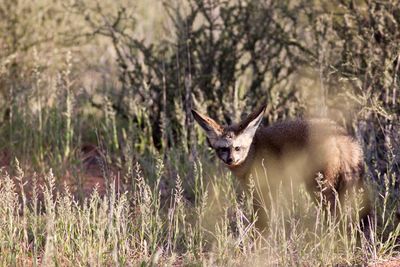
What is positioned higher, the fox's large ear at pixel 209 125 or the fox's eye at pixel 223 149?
the fox's large ear at pixel 209 125

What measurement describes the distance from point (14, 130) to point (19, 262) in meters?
3.89

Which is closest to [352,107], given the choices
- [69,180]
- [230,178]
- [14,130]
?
[230,178]

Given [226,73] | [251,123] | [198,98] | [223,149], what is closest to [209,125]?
[223,149]

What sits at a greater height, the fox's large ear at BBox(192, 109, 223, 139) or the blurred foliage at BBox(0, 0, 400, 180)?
the blurred foliage at BBox(0, 0, 400, 180)

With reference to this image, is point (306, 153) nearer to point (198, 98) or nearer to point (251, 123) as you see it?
point (251, 123)

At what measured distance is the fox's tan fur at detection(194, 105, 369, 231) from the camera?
253 inches

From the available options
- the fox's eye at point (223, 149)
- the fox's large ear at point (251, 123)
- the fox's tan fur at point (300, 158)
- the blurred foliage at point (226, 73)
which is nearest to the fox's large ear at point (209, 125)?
the fox's tan fur at point (300, 158)

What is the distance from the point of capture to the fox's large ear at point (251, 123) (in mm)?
6668

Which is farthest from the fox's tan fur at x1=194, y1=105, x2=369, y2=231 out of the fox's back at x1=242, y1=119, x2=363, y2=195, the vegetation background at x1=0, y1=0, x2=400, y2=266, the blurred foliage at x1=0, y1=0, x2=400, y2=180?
the blurred foliage at x1=0, y1=0, x2=400, y2=180

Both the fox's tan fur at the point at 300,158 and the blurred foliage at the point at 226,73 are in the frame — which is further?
the blurred foliage at the point at 226,73

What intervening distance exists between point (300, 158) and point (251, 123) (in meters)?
0.52

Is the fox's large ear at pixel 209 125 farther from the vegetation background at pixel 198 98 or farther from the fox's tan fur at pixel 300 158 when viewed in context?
the vegetation background at pixel 198 98

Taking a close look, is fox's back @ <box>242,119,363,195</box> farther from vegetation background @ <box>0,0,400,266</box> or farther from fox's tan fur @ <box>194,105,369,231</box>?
vegetation background @ <box>0,0,400,266</box>

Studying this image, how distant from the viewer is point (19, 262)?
5211mm
